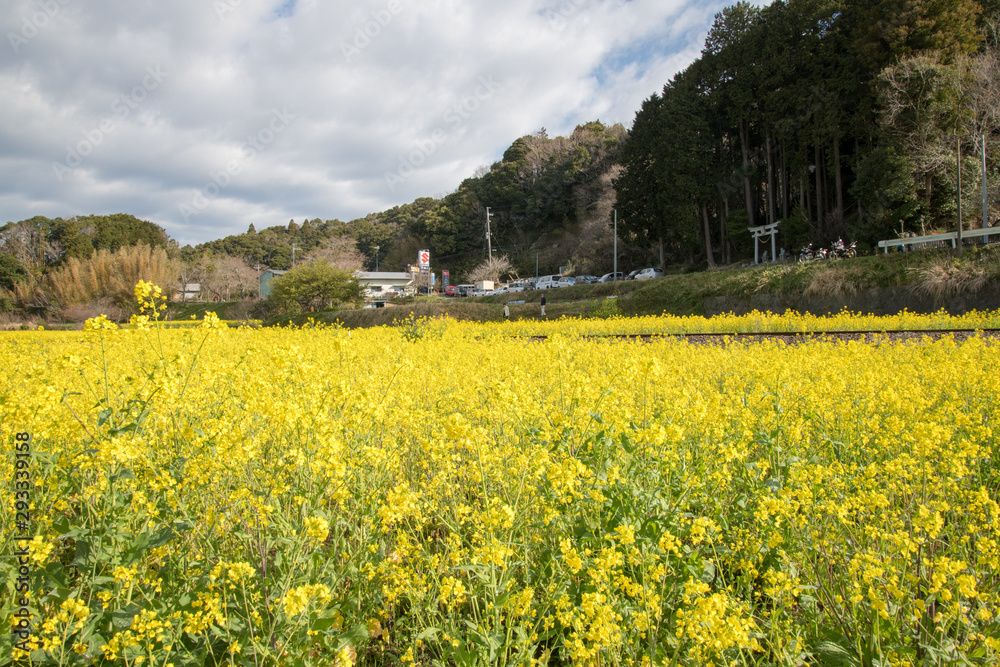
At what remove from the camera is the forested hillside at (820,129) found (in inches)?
647

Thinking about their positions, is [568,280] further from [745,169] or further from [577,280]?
[745,169]

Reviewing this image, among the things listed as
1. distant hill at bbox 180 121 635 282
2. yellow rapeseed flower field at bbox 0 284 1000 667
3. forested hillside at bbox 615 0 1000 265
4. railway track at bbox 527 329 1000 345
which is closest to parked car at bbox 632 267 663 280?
forested hillside at bbox 615 0 1000 265

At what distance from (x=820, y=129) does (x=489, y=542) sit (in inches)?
997

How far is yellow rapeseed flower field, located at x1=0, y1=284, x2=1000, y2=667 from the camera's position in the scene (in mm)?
1447

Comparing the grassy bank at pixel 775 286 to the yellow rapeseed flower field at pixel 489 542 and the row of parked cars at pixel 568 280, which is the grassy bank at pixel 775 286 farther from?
the yellow rapeseed flower field at pixel 489 542

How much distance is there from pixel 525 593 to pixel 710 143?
29418 millimetres

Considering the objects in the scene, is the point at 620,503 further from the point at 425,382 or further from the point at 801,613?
the point at 425,382

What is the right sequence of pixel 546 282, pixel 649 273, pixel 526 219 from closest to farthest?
pixel 649 273 → pixel 546 282 → pixel 526 219

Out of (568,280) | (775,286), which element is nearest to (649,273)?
(568,280)

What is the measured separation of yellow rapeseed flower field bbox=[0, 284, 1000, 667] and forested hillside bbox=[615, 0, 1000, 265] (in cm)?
1820

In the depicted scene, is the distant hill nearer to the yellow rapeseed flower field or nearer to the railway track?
the railway track

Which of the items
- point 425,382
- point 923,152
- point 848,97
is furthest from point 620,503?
point 848,97

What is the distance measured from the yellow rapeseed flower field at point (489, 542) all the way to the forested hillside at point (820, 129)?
59.7 feet

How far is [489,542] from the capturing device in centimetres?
168
